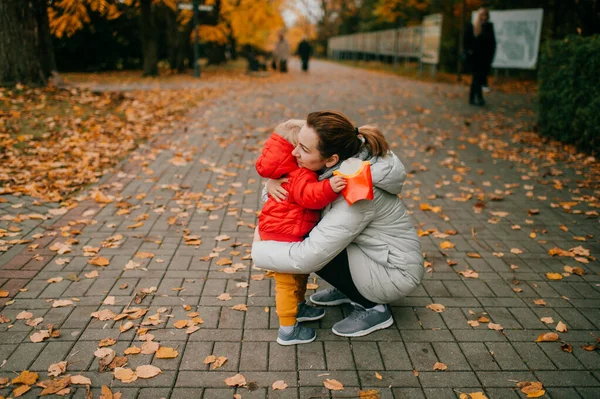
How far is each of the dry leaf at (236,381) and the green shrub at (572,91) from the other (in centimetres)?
736

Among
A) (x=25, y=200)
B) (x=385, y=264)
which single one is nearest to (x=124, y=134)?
(x=25, y=200)

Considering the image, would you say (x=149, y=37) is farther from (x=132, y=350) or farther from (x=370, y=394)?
(x=370, y=394)

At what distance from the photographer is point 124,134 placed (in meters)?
9.35

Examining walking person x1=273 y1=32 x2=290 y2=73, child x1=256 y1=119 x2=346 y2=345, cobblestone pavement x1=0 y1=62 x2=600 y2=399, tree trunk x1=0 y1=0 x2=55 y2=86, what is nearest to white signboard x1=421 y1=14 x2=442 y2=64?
walking person x1=273 y1=32 x2=290 y2=73

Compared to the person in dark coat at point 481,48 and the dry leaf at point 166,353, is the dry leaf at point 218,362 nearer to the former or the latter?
the dry leaf at point 166,353

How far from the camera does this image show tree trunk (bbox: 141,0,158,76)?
59.1 ft

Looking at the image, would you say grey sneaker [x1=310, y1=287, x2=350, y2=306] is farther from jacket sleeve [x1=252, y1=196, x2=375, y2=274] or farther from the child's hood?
the child's hood

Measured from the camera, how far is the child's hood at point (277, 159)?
3.01 meters

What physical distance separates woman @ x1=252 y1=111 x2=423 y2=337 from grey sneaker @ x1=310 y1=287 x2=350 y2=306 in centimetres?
31

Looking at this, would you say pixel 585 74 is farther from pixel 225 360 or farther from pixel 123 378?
pixel 123 378

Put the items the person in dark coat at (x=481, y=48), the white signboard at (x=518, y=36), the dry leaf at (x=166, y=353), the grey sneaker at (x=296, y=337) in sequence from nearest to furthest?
the dry leaf at (x=166, y=353)
the grey sneaker at (x=296, y=337)
the person in dark coat at (x=481, y=48)
the white signboard at (x=518, y=36)

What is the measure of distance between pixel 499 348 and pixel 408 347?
Result: 23.6 inches

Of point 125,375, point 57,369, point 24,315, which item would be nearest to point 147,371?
point 125,375

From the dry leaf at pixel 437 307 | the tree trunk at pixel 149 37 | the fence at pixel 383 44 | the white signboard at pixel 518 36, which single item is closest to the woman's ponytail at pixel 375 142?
the dry leaf at pixel 437 307
